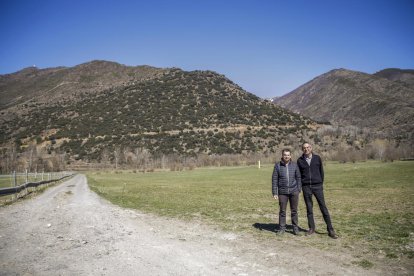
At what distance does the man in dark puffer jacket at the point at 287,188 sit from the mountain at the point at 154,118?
61472 mm

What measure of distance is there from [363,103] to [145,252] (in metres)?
143

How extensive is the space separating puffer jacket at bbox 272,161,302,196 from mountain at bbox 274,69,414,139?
82.3 meters

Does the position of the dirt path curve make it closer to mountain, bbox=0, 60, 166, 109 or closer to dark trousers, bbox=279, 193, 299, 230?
dark trousers, bbox=279, 193, 299, 230

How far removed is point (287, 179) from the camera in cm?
972

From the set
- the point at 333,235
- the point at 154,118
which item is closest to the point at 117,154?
the point at 154,118

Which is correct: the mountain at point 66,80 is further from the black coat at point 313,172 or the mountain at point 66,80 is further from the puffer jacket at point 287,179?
the black coat at point 313,172

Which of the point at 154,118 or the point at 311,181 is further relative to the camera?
the point at 154,118

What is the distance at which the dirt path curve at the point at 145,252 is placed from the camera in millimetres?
6473

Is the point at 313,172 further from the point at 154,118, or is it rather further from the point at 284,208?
the point at 154,118

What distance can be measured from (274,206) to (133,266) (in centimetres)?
1045

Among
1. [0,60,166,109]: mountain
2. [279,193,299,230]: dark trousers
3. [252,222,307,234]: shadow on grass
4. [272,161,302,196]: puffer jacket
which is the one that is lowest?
[252,222,307,234]: shadow on grass

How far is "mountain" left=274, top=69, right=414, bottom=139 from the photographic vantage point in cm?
10309

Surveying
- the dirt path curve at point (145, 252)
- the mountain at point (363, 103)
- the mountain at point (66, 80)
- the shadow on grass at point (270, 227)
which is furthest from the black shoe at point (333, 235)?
the mountain at point (66, 80)

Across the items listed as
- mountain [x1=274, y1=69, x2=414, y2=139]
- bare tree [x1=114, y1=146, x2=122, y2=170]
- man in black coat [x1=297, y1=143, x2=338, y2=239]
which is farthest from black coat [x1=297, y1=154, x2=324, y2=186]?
mountain [x1=274, y1=69, x2=414, y2=139]
